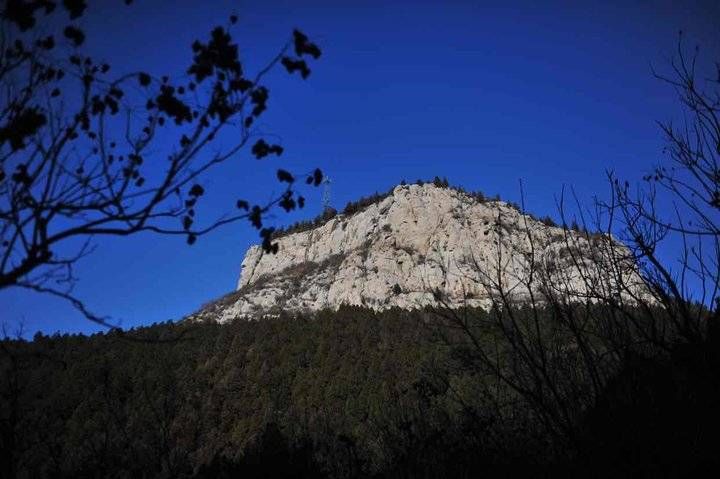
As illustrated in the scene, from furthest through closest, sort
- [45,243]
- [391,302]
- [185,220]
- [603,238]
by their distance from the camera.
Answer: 1. [391,302]
2. [603,238]
3. [185,220]
4. [45,243]

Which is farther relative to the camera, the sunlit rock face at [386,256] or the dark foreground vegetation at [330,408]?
the sunlit rock face at [386,256]

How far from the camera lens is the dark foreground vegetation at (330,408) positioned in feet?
12.9

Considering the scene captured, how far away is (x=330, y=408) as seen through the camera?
17.5 metres

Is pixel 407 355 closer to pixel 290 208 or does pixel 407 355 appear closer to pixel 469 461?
pixel 469 461

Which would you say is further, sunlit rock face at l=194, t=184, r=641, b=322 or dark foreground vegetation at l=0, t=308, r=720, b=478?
sunlit rock face at l=194, t=184, r=641, b=322

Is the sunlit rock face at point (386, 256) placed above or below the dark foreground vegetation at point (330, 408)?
above

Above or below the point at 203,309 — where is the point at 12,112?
below

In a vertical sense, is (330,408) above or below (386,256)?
below

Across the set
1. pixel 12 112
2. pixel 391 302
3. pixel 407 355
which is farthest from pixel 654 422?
pixel 391 302

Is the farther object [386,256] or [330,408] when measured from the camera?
[386,256]

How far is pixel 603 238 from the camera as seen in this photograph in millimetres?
4469

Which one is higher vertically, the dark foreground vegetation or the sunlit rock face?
the sunlit rock face

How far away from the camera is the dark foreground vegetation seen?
3.93m

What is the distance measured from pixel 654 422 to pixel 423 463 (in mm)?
3139
